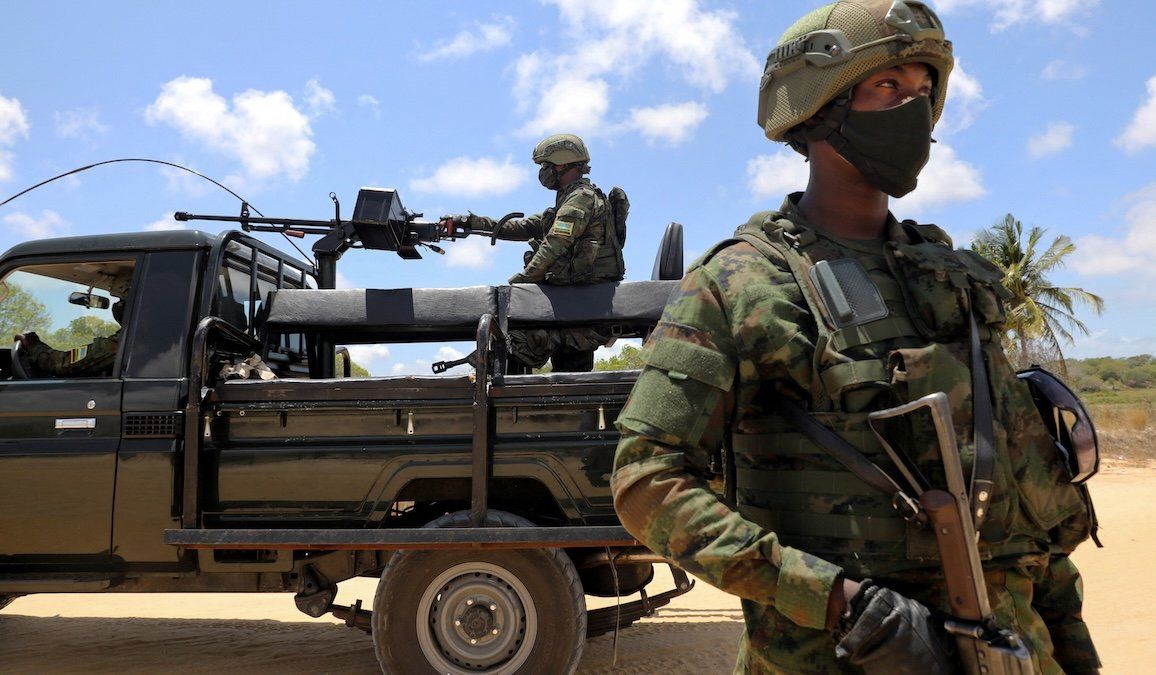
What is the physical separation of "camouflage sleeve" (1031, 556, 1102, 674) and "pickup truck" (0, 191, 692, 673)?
227cm

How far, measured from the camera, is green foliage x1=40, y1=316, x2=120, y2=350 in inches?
173

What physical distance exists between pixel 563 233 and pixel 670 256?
677 millimetres

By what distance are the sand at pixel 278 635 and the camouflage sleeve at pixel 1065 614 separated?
11.3 feet

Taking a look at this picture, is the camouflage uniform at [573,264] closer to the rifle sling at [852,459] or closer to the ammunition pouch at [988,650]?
the rifle sling at [852,459]

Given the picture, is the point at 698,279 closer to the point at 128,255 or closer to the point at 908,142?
the point at 908,142

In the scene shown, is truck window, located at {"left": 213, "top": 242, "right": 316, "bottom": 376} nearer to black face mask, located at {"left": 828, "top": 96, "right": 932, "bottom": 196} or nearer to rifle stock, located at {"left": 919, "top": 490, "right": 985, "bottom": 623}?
black face mask, located at {"left": 828, "top": 96, "right": 932, "bottom": 196}

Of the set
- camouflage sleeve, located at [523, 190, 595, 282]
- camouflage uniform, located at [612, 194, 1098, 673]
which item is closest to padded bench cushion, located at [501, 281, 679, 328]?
camouflage sleeve, located at [523, 190, 595, 282]

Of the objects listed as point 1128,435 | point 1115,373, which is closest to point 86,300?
point 1128,435

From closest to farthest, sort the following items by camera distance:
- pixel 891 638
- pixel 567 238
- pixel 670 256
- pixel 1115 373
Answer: pixel 891 638 < pixel 670 256 < pixel 567 238 < pixel 1115 373

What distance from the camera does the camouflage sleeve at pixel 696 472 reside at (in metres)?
1.30

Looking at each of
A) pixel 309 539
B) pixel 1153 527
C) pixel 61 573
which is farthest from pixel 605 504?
pixel 1153 527

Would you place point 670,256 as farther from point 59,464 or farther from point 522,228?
point 59,464

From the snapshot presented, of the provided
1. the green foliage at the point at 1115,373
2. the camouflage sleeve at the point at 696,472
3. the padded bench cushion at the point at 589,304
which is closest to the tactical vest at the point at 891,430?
the camouflage sleeve at the point at 696,472

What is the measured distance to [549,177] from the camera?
5770 millimetres
